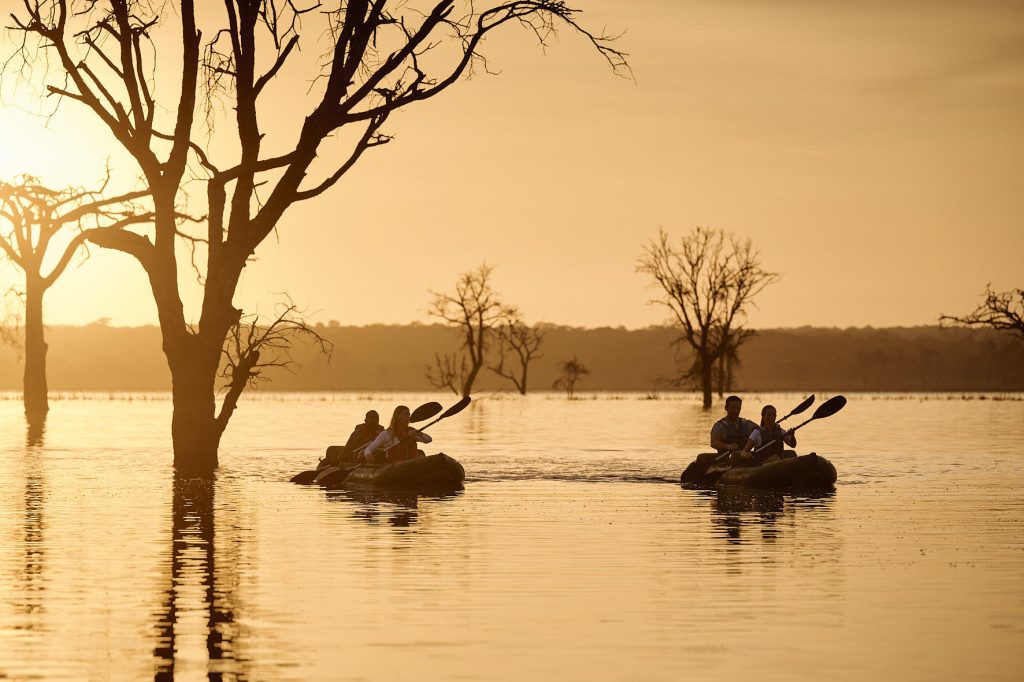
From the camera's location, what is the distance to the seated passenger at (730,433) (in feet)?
99.3

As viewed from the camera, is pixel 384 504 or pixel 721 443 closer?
pixel 384 504

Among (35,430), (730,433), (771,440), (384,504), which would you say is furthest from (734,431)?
(35,430)

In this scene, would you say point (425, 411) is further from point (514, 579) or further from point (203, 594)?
point (203, 594)

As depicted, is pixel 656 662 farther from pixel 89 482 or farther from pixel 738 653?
pixel 89 482

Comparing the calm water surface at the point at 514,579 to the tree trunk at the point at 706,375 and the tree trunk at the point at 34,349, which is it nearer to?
the tree trunk at the point at 34,349

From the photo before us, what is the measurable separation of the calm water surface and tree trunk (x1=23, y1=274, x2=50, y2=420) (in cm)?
2691

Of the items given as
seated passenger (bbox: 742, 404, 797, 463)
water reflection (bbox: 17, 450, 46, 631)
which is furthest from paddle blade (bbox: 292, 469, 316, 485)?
seated passenger (bbox: 742, 404, 797, 463)

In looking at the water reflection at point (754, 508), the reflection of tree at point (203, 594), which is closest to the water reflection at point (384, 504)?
the reflection of tree at point (203, 594)

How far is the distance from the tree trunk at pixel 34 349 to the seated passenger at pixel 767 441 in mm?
36023

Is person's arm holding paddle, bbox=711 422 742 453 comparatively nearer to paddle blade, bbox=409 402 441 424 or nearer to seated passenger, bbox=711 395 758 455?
seated passenger, bbox=711 395 758 455

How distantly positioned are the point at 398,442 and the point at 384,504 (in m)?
4.16

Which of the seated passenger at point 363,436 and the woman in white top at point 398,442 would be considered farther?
the seated passenger at point 363,436

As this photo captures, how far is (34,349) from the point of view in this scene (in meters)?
59.6

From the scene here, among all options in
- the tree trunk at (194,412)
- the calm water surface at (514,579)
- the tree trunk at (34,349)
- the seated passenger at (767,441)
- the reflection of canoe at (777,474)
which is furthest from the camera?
the tree trunk at (34,349)
